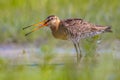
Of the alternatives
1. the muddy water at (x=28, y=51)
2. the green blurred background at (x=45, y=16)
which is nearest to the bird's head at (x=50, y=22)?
the green blurred background at (x=45, y=16)

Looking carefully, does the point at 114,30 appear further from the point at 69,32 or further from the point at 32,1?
the point at 32,1

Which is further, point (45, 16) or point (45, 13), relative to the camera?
point (45, 13)

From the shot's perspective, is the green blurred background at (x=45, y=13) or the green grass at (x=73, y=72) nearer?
the green grass at (x=73, y=72)

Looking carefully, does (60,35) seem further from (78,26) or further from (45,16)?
(45,16)

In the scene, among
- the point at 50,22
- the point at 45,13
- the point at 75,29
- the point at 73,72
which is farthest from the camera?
the point at 45,13

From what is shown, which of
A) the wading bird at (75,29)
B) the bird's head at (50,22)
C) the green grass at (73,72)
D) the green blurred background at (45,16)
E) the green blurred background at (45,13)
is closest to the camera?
the green grass at (73,72)

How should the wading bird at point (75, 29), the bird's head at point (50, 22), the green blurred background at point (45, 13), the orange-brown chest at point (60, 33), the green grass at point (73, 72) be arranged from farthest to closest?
the green blurred background at point (45, 13) → the bird's head at point (50, 22) → the orange-brown chest at point (60, 33) → the wading bird at point (75, 29) → the green grass at point (73, 72)

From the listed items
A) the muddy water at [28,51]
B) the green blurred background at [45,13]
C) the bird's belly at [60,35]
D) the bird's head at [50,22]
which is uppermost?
the green blurred background at [45,13]

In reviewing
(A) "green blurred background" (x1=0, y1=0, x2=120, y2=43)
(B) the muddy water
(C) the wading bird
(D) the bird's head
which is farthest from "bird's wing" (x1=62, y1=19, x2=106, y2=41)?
(A) "green blurred background" (x1=0, y1=0, x2=120, y2=43)

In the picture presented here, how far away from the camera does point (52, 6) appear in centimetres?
1284

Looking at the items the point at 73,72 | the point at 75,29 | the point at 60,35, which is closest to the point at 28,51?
the point at 60,35

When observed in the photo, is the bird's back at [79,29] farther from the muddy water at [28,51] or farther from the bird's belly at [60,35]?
the muddy water at [28,51]

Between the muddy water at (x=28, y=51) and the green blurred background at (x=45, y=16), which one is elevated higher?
the green blurred background at (x=45, y=16)

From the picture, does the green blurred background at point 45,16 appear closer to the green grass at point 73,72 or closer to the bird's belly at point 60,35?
the bird's belly at point 60,35
